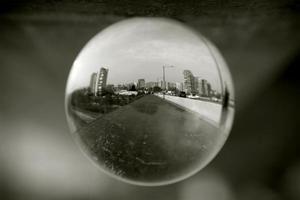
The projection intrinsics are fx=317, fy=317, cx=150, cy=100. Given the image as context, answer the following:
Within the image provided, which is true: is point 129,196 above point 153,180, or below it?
below

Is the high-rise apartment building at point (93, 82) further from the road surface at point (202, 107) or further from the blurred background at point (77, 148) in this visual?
the blurred background at point (77, 148)

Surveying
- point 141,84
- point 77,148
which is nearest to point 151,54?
point 141,84

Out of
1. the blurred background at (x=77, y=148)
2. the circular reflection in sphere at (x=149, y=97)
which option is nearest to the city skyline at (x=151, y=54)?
the circular reflection in sphere at (x=149, y=97)

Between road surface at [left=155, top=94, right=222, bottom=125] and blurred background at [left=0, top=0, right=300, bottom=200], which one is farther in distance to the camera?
blurred background at [left=0, top=0, right=300, bottom=200]

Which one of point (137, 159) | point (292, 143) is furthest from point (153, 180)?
point (292, 143)

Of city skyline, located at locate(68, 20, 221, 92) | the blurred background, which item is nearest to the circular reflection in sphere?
city skyline, located at locate(68, 20, 221, 92)

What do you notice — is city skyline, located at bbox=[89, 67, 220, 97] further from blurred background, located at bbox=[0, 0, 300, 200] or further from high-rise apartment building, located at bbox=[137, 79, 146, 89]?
blurred background, located at bbox=[0, 0, 300, 200]

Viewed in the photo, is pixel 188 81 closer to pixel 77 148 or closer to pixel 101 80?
pixel 101 80

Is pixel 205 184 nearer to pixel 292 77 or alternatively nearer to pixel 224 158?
pixel 224 158
